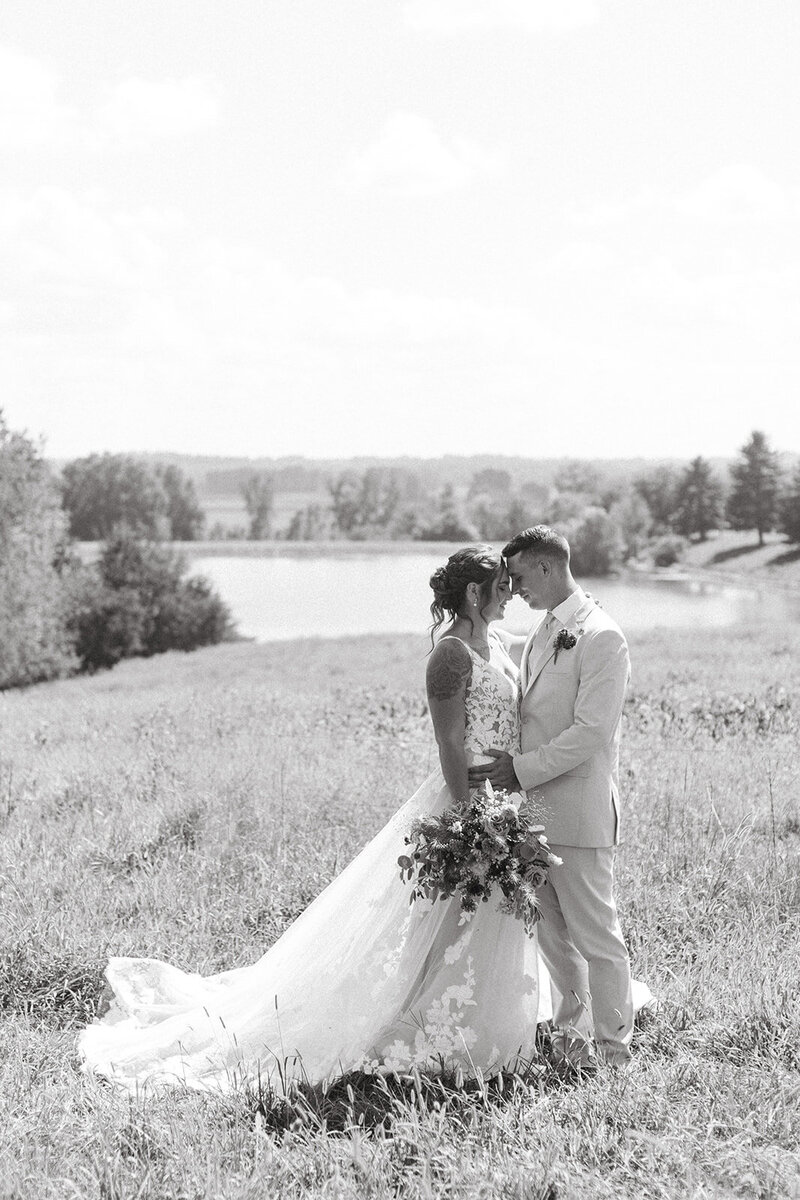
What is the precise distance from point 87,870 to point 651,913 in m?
3.48

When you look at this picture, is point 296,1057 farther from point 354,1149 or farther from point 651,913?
point 651,913

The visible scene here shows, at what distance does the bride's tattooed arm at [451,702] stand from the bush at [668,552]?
105091 millimetres

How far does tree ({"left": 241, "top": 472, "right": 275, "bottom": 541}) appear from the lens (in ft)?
487

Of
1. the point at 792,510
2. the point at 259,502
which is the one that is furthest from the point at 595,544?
the point at 259,502

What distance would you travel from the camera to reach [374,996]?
483 cm

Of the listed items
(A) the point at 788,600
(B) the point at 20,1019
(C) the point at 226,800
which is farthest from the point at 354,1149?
(A) the point at 788,600

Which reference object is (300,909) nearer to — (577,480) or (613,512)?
(613,512)

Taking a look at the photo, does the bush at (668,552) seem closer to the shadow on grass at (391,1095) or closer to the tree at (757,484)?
the tree at (757,484)

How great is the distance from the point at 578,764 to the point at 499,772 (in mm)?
362

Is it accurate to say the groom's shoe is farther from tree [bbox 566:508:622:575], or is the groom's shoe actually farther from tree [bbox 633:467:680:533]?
tree [bbox 633:467:680:533]

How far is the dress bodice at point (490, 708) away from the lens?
485 centimetres

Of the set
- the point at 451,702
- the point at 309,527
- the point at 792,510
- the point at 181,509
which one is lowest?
the point at 451,702

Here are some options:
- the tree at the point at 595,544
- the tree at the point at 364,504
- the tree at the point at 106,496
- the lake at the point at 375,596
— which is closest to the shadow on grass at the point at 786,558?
the lake at the point at 375,596

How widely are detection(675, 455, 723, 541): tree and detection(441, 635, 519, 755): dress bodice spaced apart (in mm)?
→ 106827
